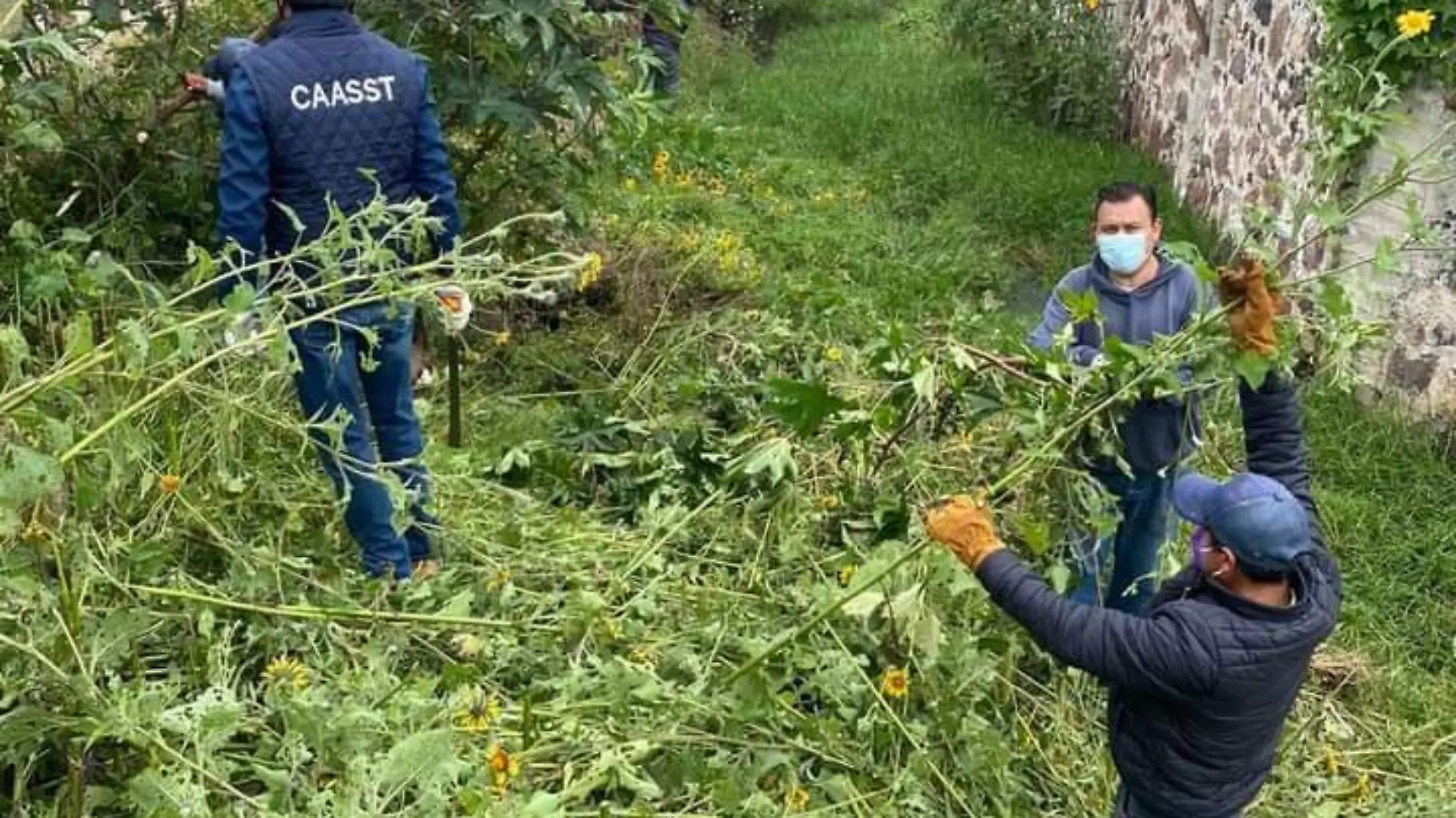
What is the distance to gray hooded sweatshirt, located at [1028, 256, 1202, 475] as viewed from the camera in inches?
141

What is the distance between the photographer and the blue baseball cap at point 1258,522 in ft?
8.16

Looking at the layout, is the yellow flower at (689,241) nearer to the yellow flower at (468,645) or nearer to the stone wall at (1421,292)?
the stone wall at (1421,292)

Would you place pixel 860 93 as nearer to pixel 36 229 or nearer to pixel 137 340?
pixel 36 229

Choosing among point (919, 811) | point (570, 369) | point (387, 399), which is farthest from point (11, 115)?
point (919, 811)

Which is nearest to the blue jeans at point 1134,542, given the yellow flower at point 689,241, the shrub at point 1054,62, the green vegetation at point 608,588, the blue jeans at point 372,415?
the green vegetation at point 608,588

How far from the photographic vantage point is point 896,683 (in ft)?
10.2

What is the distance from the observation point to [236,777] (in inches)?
107

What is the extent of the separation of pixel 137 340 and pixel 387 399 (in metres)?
1.45

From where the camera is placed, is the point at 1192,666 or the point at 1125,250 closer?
the point at 1192,666

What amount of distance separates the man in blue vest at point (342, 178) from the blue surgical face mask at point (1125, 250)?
5.09 feet

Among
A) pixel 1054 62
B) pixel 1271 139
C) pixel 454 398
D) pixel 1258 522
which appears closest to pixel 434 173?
pixel 454 398

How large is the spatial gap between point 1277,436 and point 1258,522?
55 centimetres

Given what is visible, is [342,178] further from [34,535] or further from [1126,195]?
[1126,195]

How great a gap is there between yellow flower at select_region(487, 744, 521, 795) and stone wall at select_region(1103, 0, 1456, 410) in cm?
168
